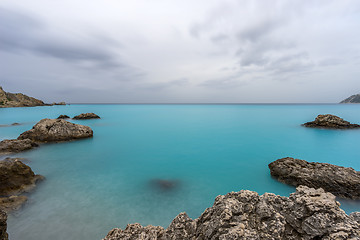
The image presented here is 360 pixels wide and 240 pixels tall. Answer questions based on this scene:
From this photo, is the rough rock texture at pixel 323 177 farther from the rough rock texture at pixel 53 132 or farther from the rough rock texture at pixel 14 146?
the rough rock texture at pixel 53 132

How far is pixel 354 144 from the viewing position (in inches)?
768

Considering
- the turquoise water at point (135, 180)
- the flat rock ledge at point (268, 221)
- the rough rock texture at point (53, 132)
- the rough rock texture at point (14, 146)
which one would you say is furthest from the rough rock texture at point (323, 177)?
the rough rock texture at point (53, 132)

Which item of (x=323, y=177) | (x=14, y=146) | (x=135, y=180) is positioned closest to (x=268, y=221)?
(x=323, y=177)

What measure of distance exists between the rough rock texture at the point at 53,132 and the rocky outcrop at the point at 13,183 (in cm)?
1111

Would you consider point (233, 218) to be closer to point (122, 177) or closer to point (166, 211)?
point (166, 211)

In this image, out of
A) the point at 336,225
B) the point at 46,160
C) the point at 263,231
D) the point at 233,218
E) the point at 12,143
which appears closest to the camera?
the point at 336,225

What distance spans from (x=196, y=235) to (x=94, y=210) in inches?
229

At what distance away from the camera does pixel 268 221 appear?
3.21 m

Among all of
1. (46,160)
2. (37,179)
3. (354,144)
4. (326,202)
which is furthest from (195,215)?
(354,144)

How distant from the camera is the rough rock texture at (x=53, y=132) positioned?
1820 cm

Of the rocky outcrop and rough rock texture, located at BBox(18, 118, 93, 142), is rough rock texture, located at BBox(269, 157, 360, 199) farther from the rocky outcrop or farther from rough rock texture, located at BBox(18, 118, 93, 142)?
rough rock texture, located at BBox(18, 118, 93, 142)

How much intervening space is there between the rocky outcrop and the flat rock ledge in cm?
648

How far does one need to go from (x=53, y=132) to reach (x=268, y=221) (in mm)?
22813

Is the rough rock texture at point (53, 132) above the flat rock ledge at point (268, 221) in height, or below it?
below
